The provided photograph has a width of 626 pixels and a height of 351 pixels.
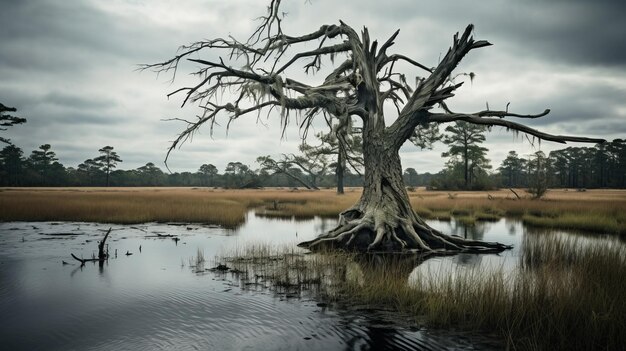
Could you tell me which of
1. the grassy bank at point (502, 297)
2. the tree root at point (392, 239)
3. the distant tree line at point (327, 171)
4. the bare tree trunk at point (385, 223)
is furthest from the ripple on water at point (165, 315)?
the distant tree line at point (327, 171)

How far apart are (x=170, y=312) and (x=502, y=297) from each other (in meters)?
5.59

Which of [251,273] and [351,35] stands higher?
[351,35]

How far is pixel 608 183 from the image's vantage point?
82.8m

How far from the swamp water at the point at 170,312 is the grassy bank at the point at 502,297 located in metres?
0.41

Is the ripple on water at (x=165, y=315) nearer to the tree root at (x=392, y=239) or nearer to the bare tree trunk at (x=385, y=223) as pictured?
the tree root at (x=392, y=239)

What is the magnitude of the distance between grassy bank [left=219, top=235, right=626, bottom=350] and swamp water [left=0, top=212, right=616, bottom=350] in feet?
1.33

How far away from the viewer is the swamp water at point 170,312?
17.7 ft

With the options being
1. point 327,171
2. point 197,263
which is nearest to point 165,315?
point 197,263

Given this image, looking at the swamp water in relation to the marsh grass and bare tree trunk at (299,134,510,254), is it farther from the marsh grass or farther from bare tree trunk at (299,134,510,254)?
bare tree trunk at (299,134,510,254)

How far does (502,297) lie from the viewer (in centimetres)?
593

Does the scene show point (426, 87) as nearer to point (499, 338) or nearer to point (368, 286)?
point (368, 286)

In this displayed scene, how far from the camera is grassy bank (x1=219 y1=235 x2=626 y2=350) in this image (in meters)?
4.73

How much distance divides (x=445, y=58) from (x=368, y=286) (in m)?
8.80

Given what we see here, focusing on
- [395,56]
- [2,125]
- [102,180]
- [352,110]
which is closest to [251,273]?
[352,110]
